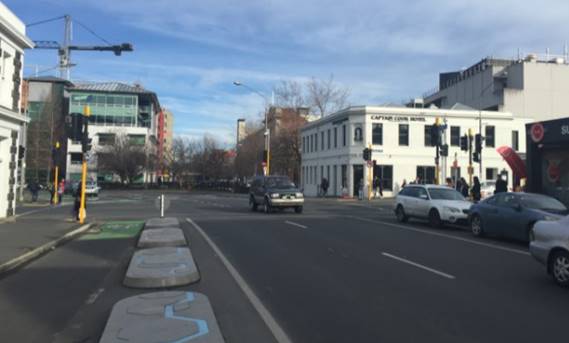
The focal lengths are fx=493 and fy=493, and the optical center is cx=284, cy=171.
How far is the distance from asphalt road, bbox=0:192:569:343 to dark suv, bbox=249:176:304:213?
11.1m

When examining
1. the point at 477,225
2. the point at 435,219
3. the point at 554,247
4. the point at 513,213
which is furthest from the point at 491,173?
the point at 554,247

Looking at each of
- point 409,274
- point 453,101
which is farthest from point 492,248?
point 453,101

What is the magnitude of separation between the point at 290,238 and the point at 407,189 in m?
8.00

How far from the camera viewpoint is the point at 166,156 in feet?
304

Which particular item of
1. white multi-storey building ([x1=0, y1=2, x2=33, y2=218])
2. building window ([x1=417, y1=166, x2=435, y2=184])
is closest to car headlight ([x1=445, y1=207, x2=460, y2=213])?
white multi-storey building ([x1=0, y1=2, x2=33, y2=218])

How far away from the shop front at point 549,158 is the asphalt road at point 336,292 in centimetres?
962

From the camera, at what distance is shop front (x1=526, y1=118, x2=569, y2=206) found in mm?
20625

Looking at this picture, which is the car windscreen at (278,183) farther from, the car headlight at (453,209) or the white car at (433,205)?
the car headlight at (453,209)

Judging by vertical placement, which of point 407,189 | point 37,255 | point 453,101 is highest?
point 453,101

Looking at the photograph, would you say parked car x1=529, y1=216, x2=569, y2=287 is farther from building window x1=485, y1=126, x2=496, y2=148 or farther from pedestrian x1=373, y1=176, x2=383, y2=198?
building window x1=485, y1=126, x2=496, y2=148

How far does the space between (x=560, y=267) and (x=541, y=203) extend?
6.44 meters

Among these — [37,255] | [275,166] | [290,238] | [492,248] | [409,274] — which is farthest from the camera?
[275,166]

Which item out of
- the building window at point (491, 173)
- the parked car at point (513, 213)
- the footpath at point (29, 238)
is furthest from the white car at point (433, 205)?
the building window at point (491, 173)

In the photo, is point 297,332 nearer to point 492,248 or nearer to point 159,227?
point 492,248
